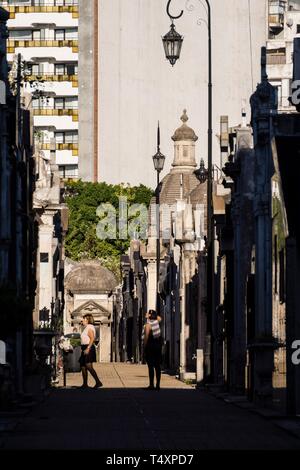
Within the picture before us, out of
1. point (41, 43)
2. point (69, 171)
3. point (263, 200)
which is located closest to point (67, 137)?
point (69, 171)

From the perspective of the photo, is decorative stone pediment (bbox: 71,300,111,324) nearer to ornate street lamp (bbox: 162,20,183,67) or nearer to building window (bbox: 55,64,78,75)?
building window (bbox: 55,64,78,75)

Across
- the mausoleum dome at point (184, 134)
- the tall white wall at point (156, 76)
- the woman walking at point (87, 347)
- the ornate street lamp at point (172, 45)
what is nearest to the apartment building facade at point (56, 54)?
the tall white wall at point (156, 76)

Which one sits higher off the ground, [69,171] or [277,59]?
[69,171]

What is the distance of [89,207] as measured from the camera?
158000 millimetres

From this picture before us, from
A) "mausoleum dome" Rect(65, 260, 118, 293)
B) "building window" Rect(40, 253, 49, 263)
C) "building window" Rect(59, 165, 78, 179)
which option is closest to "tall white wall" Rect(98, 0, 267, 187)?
"building window" Rect(59, 165, 78, 179)

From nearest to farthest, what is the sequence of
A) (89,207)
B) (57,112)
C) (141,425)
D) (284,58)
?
(141,425) < (284,58) < (89,207) < (57,112)

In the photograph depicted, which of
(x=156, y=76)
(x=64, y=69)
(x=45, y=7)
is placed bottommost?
(x=156, y=76)

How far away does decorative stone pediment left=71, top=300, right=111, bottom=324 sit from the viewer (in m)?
160

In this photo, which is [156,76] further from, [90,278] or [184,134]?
[90,278]

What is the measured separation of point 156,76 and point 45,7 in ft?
50.7

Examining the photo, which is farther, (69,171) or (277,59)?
(69,171)

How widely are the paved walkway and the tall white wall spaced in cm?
11032

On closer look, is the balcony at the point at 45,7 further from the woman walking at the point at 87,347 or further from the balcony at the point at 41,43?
the woman walking at the point at 87,347

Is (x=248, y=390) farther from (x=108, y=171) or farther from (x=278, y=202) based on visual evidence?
(x=108, y=171)
